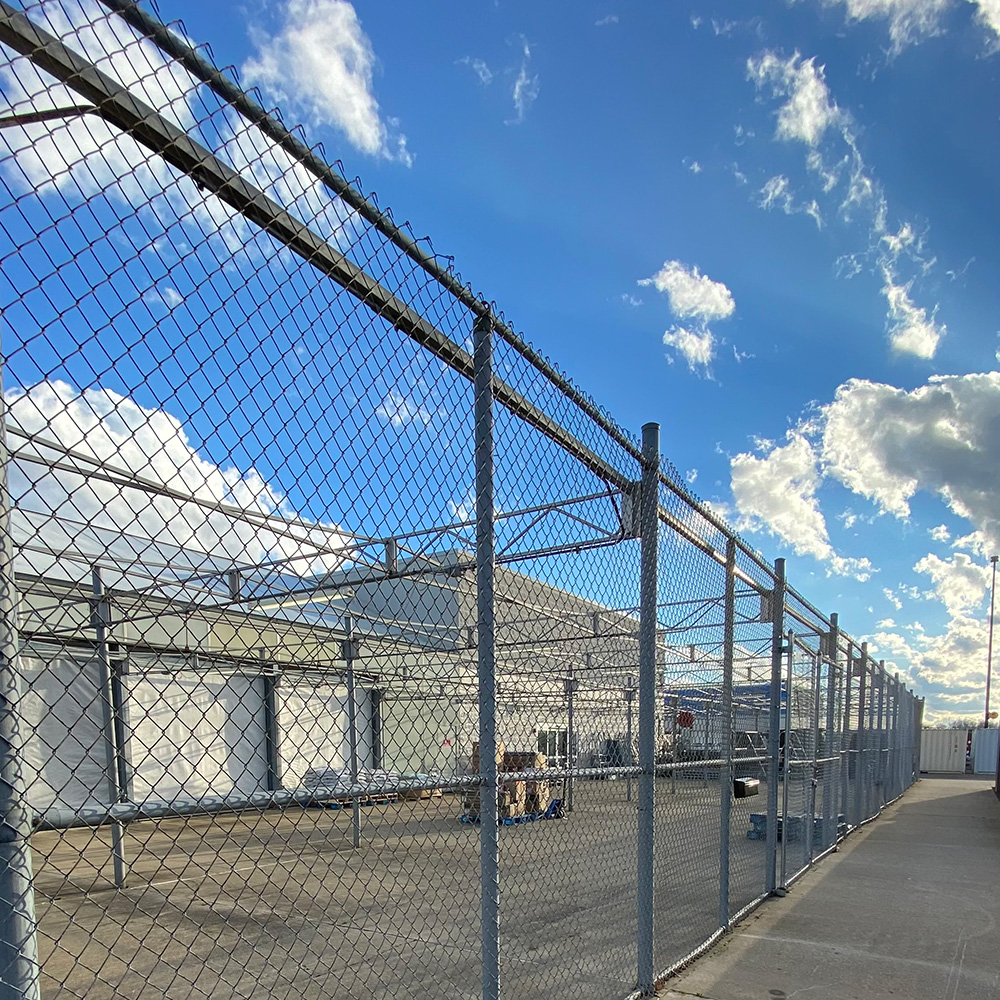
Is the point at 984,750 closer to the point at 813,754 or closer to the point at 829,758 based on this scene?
the point at 829,758

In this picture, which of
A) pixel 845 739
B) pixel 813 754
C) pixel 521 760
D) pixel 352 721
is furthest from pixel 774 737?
pixel 521 760

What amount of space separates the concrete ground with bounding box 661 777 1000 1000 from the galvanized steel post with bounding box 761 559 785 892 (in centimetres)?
36

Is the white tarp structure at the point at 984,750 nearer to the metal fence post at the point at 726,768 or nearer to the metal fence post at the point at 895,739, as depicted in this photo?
the metal fence post at the point at 895,739

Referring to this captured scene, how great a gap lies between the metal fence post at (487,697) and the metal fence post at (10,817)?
151 centimetres

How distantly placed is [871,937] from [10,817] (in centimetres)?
632

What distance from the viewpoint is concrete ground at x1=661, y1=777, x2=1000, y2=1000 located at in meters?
4.46

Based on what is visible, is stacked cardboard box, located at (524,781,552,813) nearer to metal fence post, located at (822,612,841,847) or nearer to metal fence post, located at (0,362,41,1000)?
metal fence post, located at (822,612,841,847)

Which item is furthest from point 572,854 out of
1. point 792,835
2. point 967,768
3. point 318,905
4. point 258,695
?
point 967,768

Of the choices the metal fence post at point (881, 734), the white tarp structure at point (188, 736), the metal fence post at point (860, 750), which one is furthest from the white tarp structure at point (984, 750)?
the white tarp structure at point (188, 736)

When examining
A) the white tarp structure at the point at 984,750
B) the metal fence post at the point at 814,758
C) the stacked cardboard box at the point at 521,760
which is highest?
the metal fence post at the point at 814,758

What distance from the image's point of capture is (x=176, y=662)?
12656 millimetres

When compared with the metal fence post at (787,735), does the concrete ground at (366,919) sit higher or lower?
lower

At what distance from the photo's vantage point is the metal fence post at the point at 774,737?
21.0ft

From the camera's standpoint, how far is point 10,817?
4.51 ft
